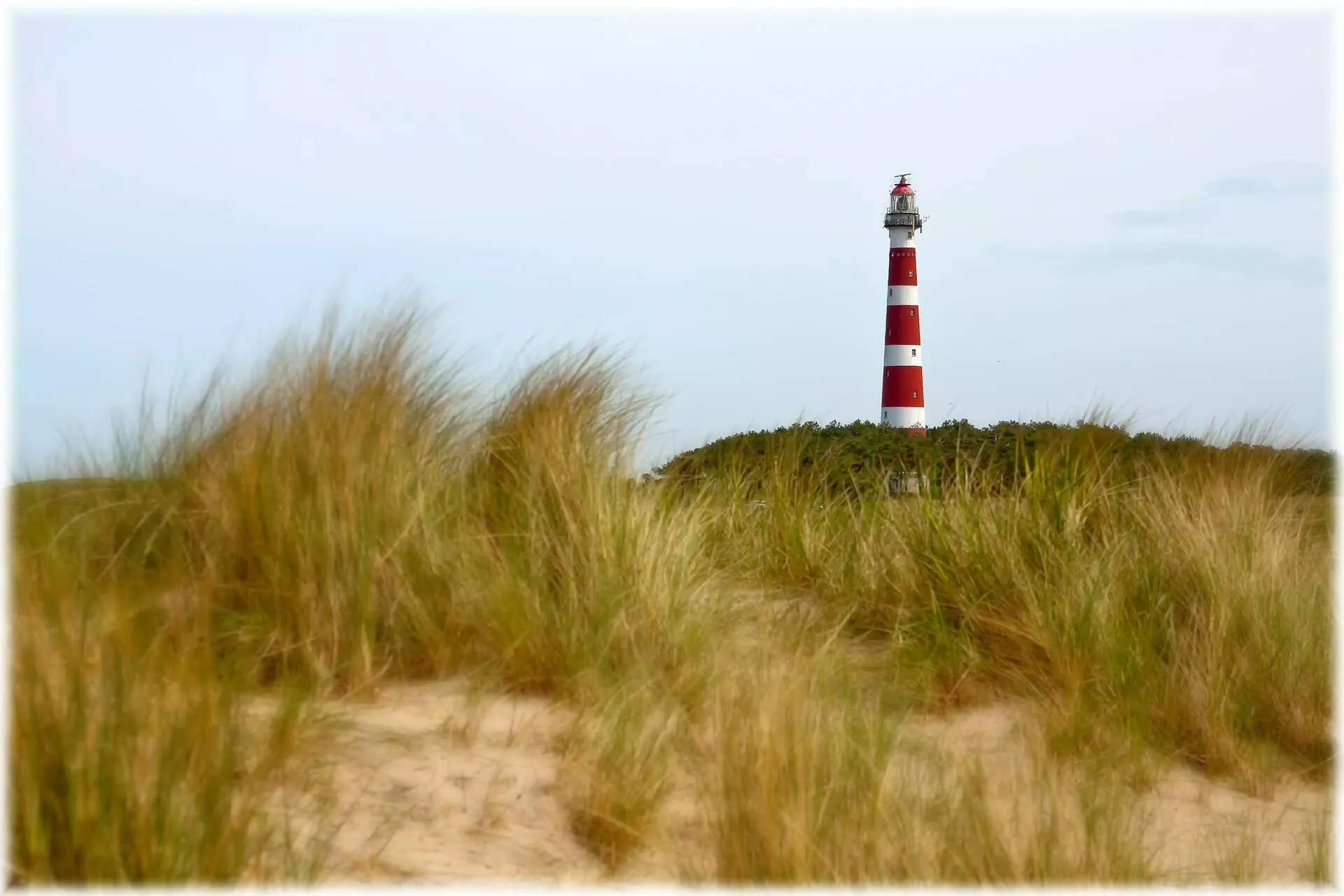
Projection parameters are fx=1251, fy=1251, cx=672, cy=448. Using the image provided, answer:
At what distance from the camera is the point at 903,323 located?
2548cm

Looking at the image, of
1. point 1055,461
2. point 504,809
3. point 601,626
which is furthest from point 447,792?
point 1055,461

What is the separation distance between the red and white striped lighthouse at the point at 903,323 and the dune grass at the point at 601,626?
19.5 metres

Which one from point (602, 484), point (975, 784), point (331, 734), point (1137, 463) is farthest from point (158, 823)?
point (1137, 463)

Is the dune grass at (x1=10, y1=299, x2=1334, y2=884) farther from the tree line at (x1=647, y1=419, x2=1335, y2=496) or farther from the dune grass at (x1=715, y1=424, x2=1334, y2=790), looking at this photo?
the tree line at (x1=647, y1=419, x2=1335, y2=496)

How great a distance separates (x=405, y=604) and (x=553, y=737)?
2.00 ft

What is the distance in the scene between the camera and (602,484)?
4320mm

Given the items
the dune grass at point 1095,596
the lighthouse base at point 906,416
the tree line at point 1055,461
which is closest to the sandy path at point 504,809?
the dune grass at point 1095,596

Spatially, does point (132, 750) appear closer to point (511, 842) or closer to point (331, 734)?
point (331, 734)

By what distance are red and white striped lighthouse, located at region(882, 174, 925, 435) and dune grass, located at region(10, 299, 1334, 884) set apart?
19.5 meters

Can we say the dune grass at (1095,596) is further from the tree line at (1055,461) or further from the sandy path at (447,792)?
the sandy path at (447,792)

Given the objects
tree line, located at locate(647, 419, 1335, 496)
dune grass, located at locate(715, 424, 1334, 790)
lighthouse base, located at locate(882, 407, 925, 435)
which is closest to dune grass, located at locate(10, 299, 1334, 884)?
dune grass, located at locate(715, 424, 1334, 790)

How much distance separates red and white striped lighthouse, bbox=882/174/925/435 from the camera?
990 inches

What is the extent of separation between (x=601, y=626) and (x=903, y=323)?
22499mm

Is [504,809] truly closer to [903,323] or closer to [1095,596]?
[1095,596]
